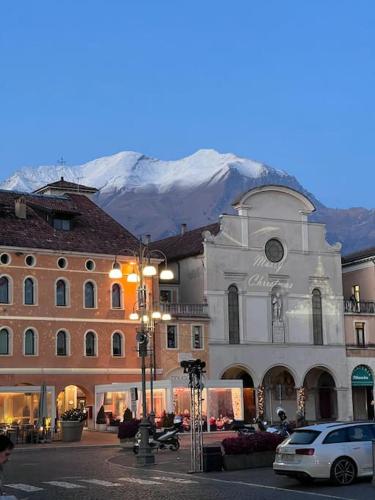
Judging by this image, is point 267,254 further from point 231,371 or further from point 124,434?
point 124,434

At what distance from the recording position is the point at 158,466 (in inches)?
1138

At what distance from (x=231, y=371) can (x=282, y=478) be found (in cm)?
3859

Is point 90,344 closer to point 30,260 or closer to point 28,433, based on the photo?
point 30,260

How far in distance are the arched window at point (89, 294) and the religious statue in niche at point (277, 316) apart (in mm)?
13249

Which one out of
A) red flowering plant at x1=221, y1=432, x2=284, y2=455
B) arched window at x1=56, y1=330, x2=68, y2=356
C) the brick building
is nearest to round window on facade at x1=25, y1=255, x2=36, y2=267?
the brick building

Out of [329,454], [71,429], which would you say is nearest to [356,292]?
[71,429]

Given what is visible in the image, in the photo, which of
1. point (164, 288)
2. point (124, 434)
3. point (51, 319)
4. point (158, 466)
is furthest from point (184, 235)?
point (158, 466)

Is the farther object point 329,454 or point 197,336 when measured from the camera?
point 197,336

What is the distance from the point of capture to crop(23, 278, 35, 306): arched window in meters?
53.1

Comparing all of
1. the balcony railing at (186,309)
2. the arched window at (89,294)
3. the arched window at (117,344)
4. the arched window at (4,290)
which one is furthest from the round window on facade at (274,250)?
the arched window at (4,290)

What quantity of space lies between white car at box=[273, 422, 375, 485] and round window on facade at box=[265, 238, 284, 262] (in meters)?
41.0

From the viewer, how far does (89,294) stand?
2188 inches

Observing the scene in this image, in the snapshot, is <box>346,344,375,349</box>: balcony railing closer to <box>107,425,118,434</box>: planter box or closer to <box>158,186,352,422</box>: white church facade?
<box>158,186,352,422</box>: white church facade

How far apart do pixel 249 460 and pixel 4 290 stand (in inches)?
1120
